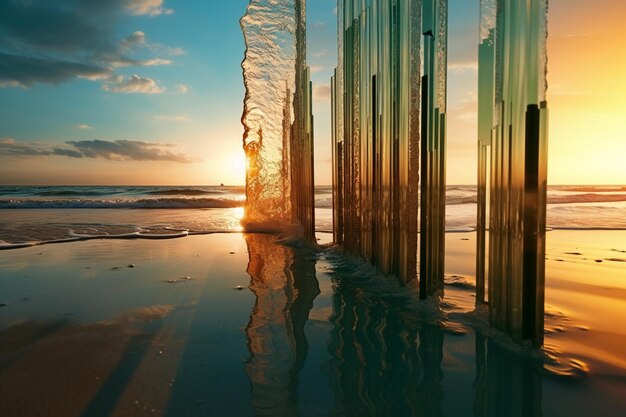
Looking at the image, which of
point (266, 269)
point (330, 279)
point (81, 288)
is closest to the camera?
point (81, 288)

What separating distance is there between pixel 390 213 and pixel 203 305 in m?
1.08

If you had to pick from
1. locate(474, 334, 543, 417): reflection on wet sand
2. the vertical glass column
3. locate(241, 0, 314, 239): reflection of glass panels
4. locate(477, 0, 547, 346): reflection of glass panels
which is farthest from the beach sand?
locate(241, 0, 314, 239): reflection of glass panels

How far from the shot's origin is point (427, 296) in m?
1.84

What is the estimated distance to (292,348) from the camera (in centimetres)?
146

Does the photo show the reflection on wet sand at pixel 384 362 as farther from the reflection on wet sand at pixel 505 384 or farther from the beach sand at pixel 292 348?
the reflection on wet sand at pixel 505 384

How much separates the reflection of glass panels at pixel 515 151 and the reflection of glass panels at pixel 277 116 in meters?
2.35

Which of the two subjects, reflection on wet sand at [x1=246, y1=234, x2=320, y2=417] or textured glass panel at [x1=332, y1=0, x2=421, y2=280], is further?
textured glass panel at [x1=332, y1=0, x2=421, y2=280]

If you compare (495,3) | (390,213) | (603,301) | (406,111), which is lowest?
(603,301)

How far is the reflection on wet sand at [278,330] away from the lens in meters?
1.12

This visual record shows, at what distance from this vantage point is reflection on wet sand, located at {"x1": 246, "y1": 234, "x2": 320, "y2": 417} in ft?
3.68

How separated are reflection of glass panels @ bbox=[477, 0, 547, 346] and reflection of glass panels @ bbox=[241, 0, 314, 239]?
2.35 m

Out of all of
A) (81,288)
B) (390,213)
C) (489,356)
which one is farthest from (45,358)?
(390,213)

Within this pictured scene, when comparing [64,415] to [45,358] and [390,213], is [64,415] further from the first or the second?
[390,213]

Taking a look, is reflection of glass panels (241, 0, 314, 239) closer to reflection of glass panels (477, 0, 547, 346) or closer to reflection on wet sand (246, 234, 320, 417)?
reflection on wet sand (246, 234, 320, 417)
